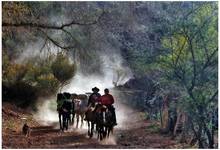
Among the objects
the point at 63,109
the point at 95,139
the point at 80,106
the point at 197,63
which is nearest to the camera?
the point at 95,139

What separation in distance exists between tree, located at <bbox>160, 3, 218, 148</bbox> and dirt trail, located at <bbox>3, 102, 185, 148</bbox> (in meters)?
0.60

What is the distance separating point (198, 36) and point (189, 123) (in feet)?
4.47

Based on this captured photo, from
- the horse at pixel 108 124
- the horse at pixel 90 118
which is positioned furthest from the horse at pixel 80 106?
the horse at pixel 108 124

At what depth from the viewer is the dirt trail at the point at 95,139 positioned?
352 inches

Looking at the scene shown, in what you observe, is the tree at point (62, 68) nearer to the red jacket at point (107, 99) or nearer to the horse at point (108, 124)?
the red jacket at point (107, 99)

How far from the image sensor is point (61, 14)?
930 centimetres

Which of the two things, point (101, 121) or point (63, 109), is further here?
point (63, 109)

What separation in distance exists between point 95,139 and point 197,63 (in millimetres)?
1955

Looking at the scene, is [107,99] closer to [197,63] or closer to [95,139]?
[95,139]

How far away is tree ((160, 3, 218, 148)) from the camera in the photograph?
914 centimetres

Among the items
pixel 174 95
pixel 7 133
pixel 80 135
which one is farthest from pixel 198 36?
pixel 7 133

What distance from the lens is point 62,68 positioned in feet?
30.1

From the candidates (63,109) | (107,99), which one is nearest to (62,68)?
(63,109)

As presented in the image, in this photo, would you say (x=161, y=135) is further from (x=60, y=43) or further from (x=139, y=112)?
(x=60, y=43)
